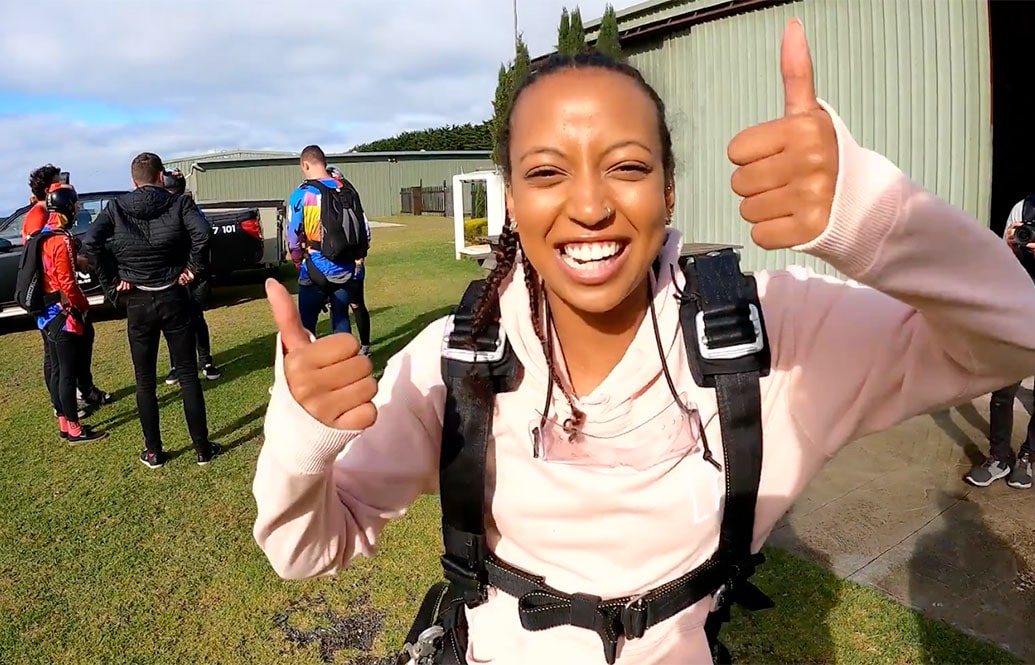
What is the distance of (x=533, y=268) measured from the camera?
5.60ft

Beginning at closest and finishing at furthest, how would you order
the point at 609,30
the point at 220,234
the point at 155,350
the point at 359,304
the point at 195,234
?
the point at 155,350 → the point at 195,234 → the point at 359,304 → the point at 609,30 → the point at 220,234

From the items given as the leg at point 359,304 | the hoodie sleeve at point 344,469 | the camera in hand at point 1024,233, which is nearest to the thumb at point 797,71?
the hoodie sleeve at point 344,469

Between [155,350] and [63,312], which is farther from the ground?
[63,312]

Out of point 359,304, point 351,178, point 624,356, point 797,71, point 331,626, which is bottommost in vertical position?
point 331,626

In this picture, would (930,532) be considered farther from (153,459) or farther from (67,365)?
(67,365)

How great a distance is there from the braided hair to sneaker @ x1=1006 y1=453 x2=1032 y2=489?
150 inches

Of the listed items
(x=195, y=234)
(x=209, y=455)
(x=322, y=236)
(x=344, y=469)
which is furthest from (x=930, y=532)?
(x=195, y=234)

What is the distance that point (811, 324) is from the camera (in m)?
1.49

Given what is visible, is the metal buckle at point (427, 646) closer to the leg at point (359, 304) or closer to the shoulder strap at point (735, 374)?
the shoulder strap at point (735, 374)

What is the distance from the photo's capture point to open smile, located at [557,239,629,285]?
1.53 meters

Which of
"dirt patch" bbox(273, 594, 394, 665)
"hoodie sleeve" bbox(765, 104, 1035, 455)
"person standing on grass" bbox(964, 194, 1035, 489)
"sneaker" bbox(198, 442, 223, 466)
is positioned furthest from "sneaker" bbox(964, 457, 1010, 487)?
"sneaker" bbox(198, 442, 223, 466)

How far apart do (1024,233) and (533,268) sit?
4.08 m

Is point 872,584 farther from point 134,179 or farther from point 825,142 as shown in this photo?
point 134,179

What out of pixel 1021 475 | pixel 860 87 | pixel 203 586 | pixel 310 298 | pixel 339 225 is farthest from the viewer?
pixel 860 87
